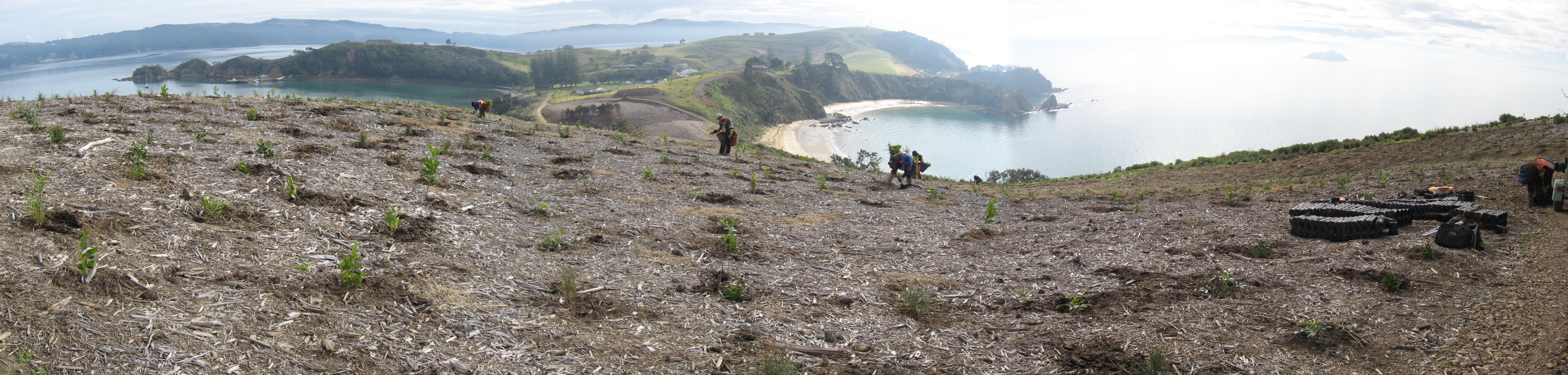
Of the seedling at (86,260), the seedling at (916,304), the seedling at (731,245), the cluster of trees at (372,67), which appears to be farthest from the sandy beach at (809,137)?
the cluster of trees at (372,67)

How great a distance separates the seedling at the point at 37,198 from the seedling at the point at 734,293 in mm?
6833

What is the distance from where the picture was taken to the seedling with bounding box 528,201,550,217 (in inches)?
433

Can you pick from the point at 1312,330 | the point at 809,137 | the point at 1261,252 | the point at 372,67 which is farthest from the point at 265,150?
the point at 372,67

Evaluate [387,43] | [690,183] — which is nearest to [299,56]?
[387,43]

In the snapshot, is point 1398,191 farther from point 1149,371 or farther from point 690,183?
point 690,183

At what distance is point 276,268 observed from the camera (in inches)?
259

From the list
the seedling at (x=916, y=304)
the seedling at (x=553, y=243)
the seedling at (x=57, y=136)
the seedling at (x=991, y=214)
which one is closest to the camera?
the seedling at (x=916, y=304)

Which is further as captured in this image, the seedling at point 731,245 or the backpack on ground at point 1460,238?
the seedling at point 731,245

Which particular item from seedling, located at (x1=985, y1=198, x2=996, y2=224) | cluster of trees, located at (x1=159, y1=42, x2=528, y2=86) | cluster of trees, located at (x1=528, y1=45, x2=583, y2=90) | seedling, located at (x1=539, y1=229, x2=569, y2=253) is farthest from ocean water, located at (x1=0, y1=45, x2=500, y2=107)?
seedling, located at (x1=539, y1=229, x2=569, y2=253)

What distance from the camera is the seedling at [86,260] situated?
5449 mm

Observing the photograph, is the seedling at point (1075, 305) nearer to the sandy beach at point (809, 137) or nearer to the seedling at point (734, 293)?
the seedling at point (734, 293)

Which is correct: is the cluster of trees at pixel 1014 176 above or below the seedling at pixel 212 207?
below

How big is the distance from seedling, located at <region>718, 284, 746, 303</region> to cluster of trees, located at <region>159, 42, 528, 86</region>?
168m

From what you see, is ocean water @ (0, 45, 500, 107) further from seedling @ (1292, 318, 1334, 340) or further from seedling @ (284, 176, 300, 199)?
seedling @ (1292, 318, 1334, 340)
